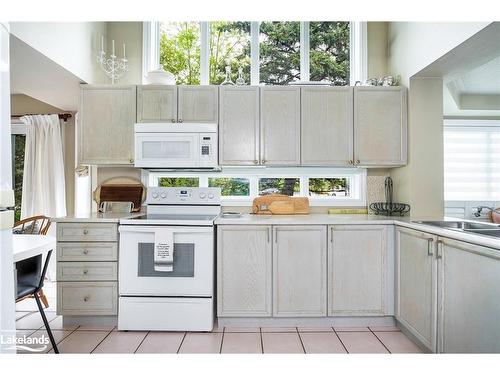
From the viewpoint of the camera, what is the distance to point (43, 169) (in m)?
4.20

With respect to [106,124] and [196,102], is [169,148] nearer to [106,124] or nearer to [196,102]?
[196,102]

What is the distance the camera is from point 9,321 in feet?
3.10

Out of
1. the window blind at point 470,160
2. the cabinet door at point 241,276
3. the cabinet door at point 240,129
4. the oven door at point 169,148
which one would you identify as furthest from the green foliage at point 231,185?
the window blind at point 470,160

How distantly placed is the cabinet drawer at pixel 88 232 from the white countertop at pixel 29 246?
568mm

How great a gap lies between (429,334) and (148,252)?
198 cm

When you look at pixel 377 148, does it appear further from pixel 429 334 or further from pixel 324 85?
pixel 429 334

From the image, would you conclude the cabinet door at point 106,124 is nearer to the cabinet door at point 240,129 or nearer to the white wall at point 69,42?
the white wall at point 69,42

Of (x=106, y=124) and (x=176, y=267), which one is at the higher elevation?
(x=106, y=124)

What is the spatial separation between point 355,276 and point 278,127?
141 cm

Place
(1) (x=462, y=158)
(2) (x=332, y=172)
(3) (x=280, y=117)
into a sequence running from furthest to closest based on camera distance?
(1) (x=462, y=158) → (2) (x=332, y=172) → (3) (x=280, y=117)

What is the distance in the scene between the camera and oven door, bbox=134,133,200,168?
2893 mm

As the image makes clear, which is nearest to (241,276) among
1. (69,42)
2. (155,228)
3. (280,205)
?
(155,228)
